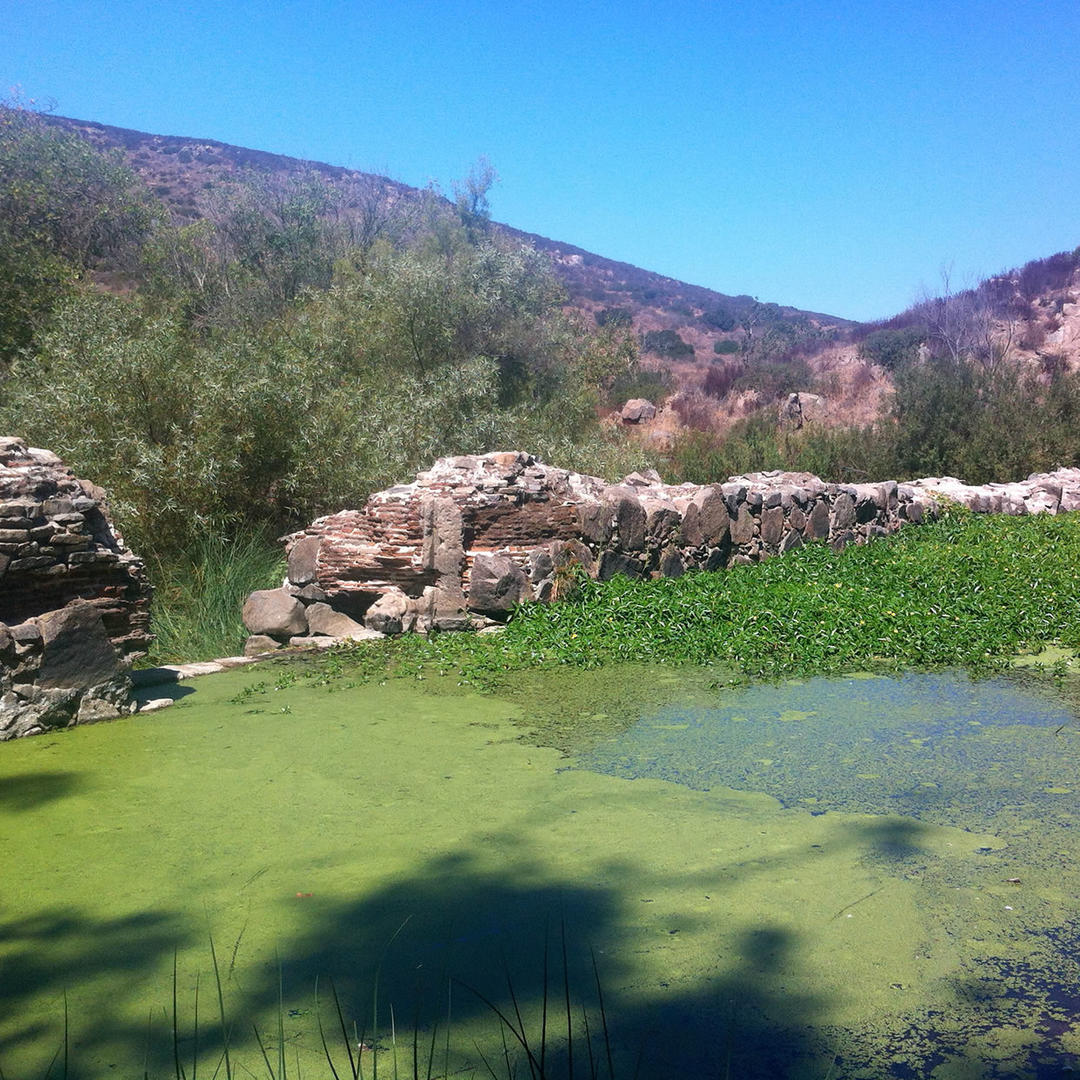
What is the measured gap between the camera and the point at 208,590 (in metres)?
9.02

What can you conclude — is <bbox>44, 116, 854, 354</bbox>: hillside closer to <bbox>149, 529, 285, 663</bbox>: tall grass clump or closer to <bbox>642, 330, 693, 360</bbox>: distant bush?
<bbox>642, 330, 693, 360</bbox>: distant bush

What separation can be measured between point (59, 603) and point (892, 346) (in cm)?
3043

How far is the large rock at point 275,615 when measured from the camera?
8508 mm

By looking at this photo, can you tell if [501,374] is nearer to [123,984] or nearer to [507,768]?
[507,768]

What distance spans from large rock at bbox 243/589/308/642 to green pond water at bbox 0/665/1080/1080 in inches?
106

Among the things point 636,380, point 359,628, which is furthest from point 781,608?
point 636,380

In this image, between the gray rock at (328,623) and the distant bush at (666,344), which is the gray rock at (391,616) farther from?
the distant bush at (666,344)

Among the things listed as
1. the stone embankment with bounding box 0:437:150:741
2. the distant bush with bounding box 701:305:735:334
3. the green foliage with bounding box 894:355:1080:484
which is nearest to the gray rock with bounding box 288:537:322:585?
the stone embankment with bounding box 0:437:150:741

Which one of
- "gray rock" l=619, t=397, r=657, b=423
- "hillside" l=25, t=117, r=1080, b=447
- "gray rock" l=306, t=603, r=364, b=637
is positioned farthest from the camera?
"hillside" l=25, t=117, r=1080, b=447

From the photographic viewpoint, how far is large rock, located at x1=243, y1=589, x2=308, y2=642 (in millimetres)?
8508

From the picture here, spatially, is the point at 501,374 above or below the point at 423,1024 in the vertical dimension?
above

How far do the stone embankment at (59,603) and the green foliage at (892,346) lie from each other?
27.8 m

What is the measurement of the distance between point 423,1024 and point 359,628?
6271 millimetres

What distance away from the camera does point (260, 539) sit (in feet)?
33.7
